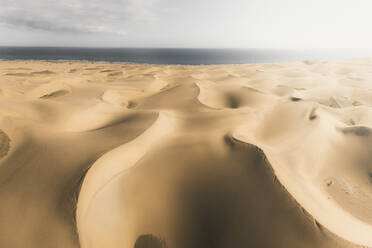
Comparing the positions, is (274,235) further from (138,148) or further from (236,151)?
(138,148)

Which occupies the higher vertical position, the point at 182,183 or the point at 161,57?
the point at 161,57

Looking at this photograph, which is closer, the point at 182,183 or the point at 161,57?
the point at 182,183

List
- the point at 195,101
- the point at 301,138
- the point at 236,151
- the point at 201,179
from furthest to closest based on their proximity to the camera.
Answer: the point at 195,101, the point at 301,138, the point at 236,151, the point at 201,179

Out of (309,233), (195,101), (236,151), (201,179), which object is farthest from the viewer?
(195,101)

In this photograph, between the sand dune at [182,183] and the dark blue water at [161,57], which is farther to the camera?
the dark blue water at [161,57]

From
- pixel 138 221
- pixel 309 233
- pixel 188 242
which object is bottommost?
pixel 188 242

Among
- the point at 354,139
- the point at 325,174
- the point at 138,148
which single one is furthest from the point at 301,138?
the point at 138,148

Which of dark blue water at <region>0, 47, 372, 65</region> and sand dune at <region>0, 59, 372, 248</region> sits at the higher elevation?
dark blue water at <region>0, 47, 372, 65</region>

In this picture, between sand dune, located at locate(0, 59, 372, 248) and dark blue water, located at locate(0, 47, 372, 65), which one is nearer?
sand dune, located at locate(0, 59, 372, 248)

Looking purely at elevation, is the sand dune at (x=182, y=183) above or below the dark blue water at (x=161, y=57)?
below

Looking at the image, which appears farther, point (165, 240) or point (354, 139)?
point (354, 139)

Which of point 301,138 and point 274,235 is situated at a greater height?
point 301,138
